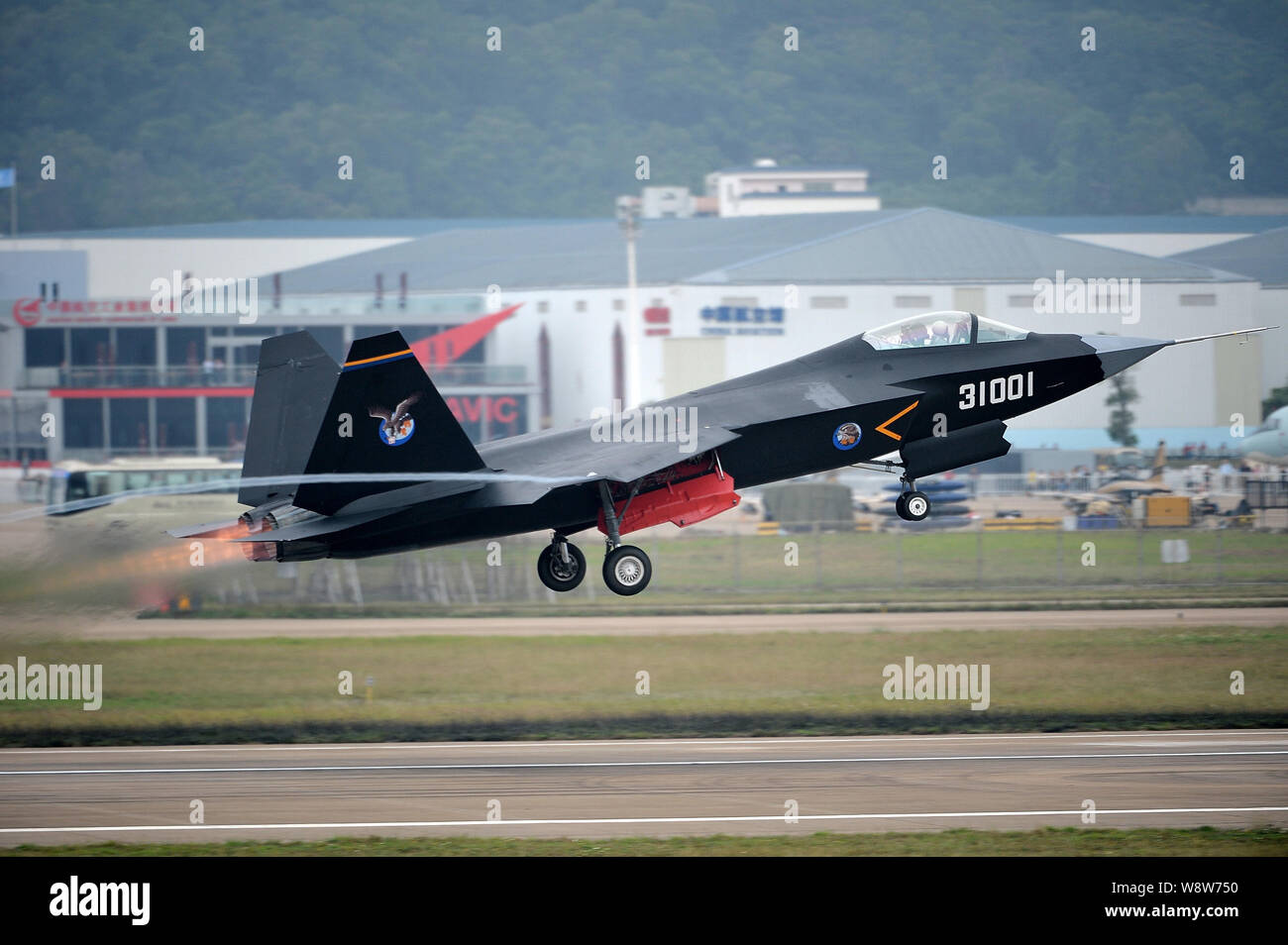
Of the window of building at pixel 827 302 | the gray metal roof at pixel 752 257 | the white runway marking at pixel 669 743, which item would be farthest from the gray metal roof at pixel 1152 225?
the white runway marking at pixel 669 743

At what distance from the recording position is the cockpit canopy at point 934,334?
82.0 feet

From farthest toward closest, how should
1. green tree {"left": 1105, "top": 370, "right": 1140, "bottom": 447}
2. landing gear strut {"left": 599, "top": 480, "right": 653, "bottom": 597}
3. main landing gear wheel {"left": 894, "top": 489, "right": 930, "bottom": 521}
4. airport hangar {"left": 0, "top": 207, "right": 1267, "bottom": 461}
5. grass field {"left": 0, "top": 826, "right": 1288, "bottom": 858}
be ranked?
green tree {"left": 1105, "top": 370, "right": 1140, "bottom": 447} → airport hangar {"left": 0, "top": 207, "right": 1267, "bottom": 461} → grass field {"left": 0, "top": 826, "right": 1288, "bottom": 858} → main landing gear wheel {"left": 894, "top": 489, "right": 930, "bottom": 521} → landing gear strut {"left": 599, "top": 480, "right": 653, "bottom": 597}

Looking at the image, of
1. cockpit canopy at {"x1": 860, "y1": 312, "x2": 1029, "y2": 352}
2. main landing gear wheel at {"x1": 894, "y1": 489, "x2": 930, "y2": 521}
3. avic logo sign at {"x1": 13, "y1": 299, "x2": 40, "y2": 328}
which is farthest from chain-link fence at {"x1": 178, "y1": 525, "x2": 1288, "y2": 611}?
avic logo sign at {"x1": 13, "y1": 299, "x2": 40, "y2": 328}

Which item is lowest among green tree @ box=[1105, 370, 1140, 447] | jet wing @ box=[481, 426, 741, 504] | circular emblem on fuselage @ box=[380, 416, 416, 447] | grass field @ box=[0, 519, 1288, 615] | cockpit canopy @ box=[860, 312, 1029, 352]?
grass field @ box=[0, 519, 1288, 615]

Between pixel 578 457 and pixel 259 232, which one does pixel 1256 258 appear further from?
pixel 259 232

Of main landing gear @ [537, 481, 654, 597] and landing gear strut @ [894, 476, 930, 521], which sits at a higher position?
landing gear strut @ [894, 476, 930, 521]

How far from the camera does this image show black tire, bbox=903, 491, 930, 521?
76.2 ft

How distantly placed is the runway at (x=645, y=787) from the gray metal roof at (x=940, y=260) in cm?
4341

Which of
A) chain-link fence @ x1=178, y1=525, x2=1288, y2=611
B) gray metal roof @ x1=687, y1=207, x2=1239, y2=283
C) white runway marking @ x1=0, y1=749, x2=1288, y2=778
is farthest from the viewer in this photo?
gray metal roof @ x1=687, y1=207, x2=1239, y2=283

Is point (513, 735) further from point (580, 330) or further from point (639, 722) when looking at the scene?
point (580, 330)

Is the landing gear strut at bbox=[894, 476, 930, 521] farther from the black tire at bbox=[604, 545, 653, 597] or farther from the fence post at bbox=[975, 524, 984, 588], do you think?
the fence post at bbox=[975, 524, 984, 588]

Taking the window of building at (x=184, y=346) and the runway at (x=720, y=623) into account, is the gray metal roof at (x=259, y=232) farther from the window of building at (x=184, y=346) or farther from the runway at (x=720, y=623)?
the runway at (x=720, y=623)

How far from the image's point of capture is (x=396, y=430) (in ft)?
72.1

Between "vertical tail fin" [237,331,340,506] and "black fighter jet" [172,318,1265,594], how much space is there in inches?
1.0
